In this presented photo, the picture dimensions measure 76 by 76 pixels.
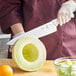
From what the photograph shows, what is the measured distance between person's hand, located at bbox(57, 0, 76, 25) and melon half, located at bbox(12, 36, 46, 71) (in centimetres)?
21

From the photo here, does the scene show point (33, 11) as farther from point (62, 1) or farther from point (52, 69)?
point (52, 69)

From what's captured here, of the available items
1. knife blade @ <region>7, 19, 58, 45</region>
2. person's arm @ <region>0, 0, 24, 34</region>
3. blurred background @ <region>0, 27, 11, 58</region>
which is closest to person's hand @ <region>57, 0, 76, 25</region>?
knife blade @ <region>7, 19, 58, 45</region>

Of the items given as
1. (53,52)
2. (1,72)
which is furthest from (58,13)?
(1,72)

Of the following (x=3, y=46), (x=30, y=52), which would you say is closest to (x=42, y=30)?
(x=30, y=52)

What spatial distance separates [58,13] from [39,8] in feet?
0.35

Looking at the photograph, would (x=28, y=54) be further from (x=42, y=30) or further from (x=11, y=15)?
(x=11, y=15)

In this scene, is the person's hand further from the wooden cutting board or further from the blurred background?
the blurred background

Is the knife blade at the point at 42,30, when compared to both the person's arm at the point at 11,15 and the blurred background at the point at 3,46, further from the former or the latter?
the blurred background at the point at 3,46

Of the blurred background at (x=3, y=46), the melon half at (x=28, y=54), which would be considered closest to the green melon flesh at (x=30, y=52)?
the melon half at (x=28, y=54)

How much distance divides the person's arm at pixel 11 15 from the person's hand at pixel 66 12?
0.67 feet

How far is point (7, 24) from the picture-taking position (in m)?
1.35

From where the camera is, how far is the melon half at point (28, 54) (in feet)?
3.43

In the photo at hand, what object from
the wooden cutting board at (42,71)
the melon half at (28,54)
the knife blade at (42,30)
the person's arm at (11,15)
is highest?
the person's arm at (11,15)

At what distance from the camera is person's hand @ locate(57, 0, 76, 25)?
122 centimetres
